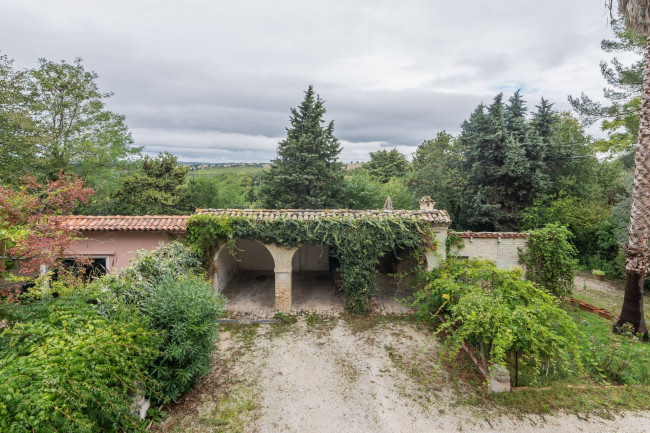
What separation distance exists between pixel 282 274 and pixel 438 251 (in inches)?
228

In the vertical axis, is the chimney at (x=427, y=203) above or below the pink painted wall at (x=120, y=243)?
above

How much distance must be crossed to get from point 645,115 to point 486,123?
10908 mm

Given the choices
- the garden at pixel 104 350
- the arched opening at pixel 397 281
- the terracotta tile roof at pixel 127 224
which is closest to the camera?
the garden at pixel 104 350

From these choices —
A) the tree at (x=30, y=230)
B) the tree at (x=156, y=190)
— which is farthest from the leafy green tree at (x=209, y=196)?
the tree at (x=30, y=230)

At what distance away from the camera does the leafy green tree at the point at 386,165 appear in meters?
43.1

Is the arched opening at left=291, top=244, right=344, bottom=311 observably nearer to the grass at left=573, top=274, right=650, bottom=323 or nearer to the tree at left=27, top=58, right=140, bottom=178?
the grass at left=573, top=274, right=650, bottom=323

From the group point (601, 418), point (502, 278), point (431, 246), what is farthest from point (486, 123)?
point (601, 418)

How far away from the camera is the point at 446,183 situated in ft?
66.8

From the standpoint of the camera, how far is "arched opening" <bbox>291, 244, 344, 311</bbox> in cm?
1174

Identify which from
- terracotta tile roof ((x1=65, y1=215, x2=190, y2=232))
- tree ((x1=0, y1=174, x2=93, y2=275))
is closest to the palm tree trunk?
tree ((x1=0, y1=174, x2=93, y2=275))

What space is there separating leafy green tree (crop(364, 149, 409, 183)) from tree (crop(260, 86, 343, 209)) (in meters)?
18.8

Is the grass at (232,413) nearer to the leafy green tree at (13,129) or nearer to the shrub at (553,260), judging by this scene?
the shrub at (553,260)

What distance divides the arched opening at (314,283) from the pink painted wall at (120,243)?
5399mm

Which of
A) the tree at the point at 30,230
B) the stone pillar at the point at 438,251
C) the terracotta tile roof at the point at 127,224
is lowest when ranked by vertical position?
the stone pillar at the point at 438,251
